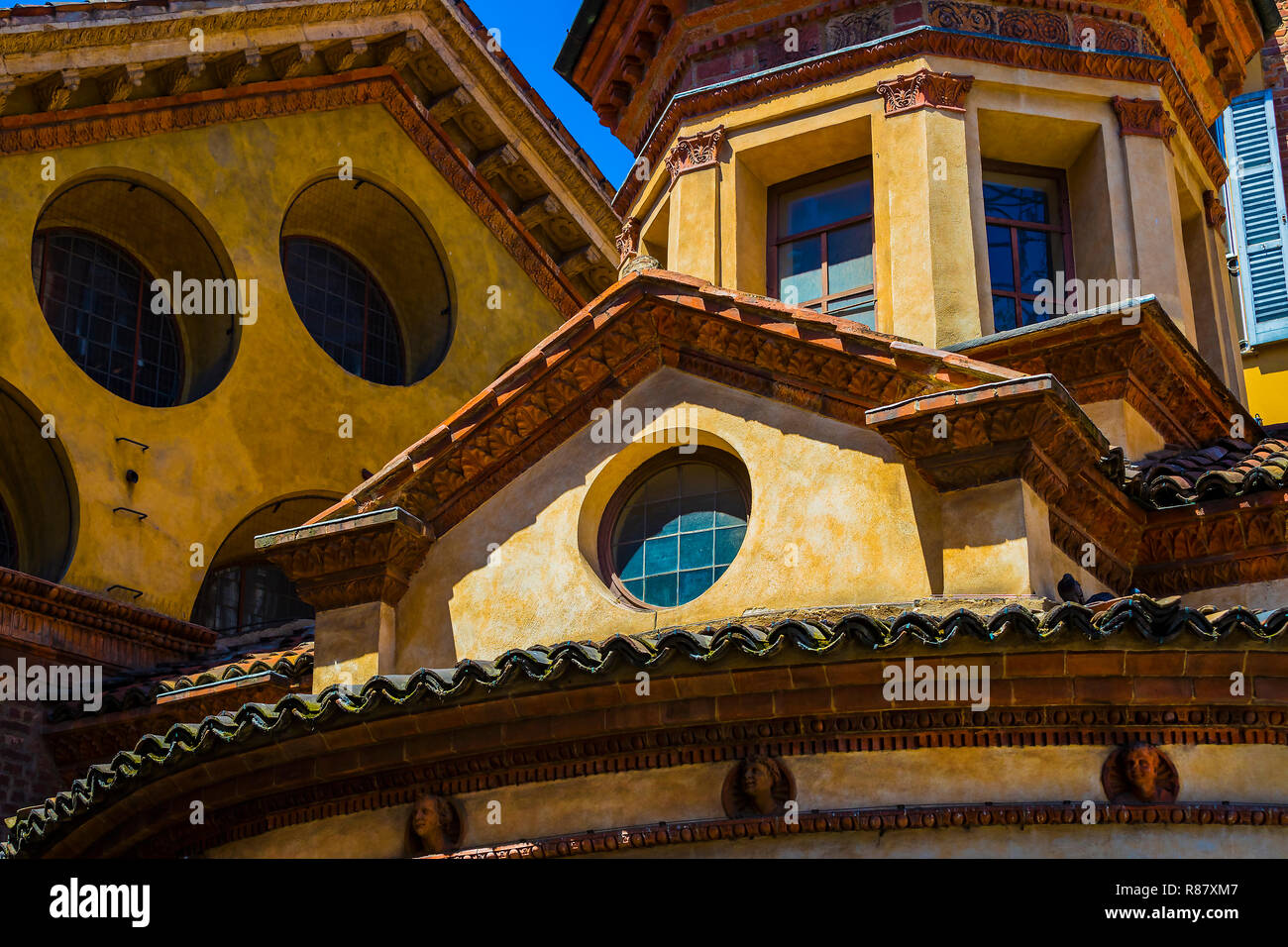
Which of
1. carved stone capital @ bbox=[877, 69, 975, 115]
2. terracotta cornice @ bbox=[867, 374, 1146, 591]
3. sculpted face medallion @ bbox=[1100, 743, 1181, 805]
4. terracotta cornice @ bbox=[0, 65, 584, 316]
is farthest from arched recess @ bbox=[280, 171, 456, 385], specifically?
sculpted face medallion @ bbox=[1100, 743, 1181, 805]

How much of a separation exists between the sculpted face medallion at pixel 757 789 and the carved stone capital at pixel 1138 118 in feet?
26.9

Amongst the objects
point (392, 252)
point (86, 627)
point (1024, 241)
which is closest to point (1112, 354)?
point (1024, 241)

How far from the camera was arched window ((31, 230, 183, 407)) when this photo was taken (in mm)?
20234

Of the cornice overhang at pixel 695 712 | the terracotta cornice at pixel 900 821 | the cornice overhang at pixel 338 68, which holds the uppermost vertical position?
the cornice overhang at pixel 338 68

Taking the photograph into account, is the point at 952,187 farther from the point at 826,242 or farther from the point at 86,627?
the point at 86,627

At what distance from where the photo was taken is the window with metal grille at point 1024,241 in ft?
56.6

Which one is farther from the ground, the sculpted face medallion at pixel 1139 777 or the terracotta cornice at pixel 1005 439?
the terracotta cornice at pixel 1005 439

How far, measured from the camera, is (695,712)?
12.1 m

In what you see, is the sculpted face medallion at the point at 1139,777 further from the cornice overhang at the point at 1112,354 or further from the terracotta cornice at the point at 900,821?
the cornice overhang at the point at 1112,354

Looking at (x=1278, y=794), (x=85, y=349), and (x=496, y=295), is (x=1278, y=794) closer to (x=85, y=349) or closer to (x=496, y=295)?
(x=85, y=349)

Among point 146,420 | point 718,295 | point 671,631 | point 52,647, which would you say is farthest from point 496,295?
point 671,631

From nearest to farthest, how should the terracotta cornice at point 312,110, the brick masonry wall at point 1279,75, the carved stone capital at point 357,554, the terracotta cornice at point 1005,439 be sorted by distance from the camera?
the terracotta cornice at point 1005,439, the carved stone capital at point 357,554, the terracotta cornice at point 312,110, the brick masonry wall at point 1279,75

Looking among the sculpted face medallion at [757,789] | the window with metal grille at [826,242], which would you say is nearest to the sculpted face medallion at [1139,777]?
the sculpted face medallion at [757,789]

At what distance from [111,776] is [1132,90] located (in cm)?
1073
